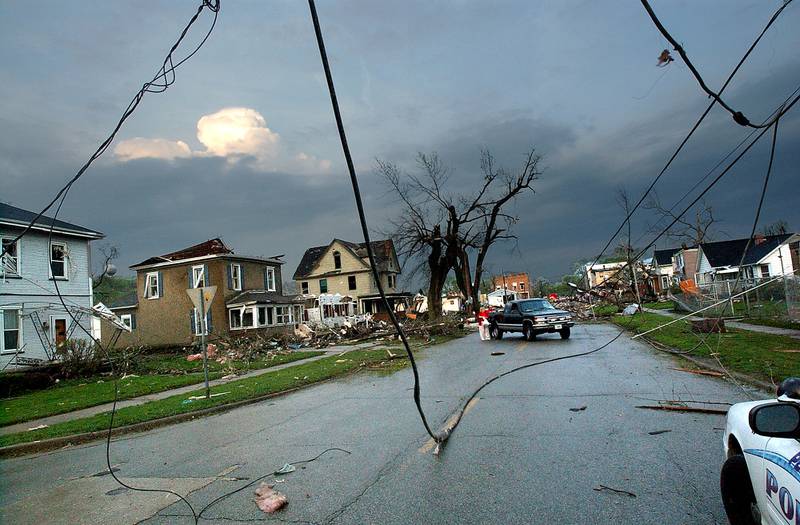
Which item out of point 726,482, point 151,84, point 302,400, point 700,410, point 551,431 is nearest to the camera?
point 726,482

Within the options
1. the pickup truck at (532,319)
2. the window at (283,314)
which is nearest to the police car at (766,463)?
the pickup truck at (532,319)

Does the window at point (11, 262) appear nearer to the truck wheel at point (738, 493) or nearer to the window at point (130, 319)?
the window at point (130, 319)

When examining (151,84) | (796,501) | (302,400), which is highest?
(151,84)

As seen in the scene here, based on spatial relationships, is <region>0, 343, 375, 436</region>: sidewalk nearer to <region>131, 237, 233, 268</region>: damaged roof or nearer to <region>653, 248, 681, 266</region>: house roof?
<region>131, 237, 233, 268</region>: damaged roof

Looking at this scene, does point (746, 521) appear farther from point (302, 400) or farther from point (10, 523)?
point (302, 400)

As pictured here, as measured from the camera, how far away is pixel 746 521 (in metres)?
3.71

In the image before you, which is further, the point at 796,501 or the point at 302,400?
the point at 302,400

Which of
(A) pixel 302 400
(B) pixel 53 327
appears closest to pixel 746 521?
(A) pixel 302 400

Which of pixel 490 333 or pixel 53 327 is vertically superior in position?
pixel 53 327

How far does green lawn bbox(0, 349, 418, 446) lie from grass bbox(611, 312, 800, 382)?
931 centimetres

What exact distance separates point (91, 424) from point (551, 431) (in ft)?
30.0

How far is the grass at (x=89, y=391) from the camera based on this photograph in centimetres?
1380

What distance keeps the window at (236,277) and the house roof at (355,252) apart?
2346 cm

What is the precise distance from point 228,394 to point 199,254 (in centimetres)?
2993
